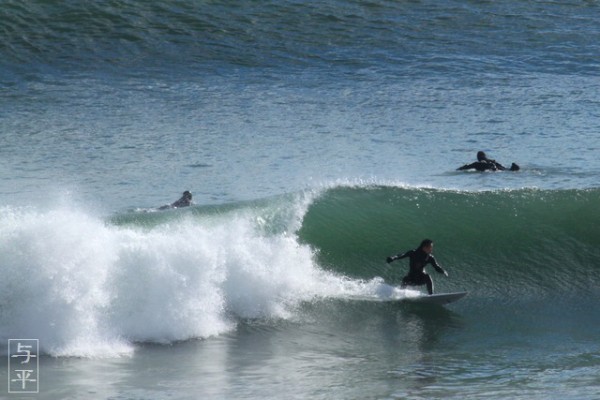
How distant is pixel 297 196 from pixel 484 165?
5.25 meters

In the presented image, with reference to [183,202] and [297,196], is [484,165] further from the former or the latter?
[183,202]

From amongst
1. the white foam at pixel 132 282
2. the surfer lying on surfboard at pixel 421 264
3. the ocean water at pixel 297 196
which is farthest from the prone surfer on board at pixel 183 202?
the surfer lying on surfboard at pixel 421 264

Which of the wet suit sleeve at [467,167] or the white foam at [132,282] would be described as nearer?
the white foam at [132,282]

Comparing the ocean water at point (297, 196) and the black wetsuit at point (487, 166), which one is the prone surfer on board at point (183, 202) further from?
the black wetsuit at point (487, 166)

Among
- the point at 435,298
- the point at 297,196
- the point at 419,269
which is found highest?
the point at 297,196

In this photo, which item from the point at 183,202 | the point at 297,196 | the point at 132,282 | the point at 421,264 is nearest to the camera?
the point at 132,282

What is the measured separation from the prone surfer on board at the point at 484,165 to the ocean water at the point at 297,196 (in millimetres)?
289

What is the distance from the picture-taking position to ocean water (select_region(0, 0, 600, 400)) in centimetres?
1276

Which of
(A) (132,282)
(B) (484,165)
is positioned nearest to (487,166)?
(B) (484,165)

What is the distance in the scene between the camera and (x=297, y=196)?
59.8 ft

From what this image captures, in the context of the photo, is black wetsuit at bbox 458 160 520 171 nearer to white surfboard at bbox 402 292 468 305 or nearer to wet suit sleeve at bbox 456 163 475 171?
wet suit sleeve at bbox 456 163 475 171

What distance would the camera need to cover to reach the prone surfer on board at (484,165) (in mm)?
22000

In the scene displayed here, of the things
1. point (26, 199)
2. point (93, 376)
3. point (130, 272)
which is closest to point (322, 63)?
point (26, 199)

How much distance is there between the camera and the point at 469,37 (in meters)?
34.0
